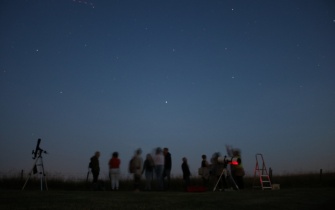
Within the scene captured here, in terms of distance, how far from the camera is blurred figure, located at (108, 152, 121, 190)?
1432 cm

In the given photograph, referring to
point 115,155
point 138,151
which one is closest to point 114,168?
point 115,155

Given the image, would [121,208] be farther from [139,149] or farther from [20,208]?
[139,149]

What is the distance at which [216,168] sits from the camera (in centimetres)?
1494

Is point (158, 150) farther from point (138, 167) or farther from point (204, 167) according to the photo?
point (204, 167)

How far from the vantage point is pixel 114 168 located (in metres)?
14.3

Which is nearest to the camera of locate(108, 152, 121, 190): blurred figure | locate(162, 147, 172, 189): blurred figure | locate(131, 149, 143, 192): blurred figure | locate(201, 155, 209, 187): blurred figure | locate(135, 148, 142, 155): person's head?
locate(131, 149, 143, 192): blurred figure

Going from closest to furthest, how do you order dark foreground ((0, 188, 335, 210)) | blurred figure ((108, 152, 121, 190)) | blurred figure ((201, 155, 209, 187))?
dark foreground ((0, 188, 335, 210))
blurred figure ((108, 152, 121, 190))
blurred figure ((201, 155, 209, 187))

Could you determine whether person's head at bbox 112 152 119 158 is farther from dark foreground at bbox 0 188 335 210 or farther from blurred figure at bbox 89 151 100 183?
dark foreground at bbox 0 188 335 210

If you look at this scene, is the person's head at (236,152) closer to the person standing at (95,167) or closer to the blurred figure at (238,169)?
the blurred figure at (238,169)

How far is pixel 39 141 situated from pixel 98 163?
9.25ft

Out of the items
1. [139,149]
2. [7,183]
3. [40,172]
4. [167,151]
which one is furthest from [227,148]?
[7,183]

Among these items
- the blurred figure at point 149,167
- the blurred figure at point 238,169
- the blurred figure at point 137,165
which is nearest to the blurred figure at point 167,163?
the blurred figure at point 149,167

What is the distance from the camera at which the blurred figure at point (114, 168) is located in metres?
14.3

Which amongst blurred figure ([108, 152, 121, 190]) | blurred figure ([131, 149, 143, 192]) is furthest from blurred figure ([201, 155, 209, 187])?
blurred figure ([108, 152, 121, 190])
